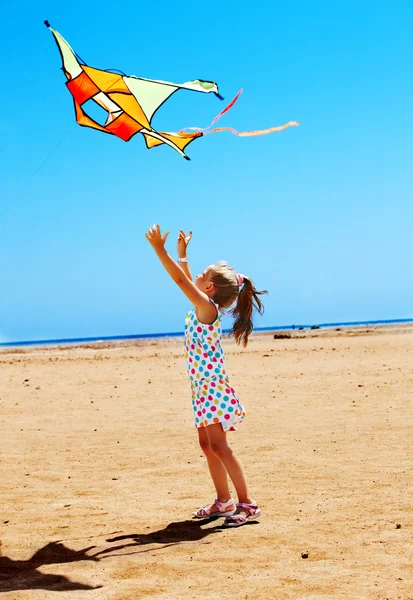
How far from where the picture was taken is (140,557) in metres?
4.82

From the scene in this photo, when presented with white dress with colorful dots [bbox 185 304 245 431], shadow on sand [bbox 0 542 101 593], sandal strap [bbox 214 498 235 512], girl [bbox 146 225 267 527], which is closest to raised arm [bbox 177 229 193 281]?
girl [bbox 146 225 267 527]

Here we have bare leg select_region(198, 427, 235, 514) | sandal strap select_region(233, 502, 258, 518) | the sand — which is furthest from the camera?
bare leg select_region(198, 427, 235, 514)

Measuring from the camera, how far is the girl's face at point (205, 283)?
575 cm

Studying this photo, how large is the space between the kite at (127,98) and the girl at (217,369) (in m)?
1.11

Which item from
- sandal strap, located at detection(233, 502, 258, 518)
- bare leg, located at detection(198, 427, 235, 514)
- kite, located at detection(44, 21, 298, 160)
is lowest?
sandal strap, located at detection(233, 502, 258, 518)

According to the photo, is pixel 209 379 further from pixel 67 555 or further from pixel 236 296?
pixel 67 555

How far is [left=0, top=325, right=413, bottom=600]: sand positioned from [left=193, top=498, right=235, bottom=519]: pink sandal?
16 cm

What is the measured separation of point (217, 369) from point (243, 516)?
126cm

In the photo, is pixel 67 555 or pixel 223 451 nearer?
pixel 67 555

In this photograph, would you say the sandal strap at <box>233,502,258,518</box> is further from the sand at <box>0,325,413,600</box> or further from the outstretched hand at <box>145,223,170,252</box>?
the outstretched hand at <box>145,223,170,252</box>

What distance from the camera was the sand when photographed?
4.29 m

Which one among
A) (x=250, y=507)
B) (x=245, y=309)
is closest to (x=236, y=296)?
(x=245, y=309)

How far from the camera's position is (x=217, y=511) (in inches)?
229

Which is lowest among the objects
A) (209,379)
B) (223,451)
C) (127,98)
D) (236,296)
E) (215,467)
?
(215,467)
